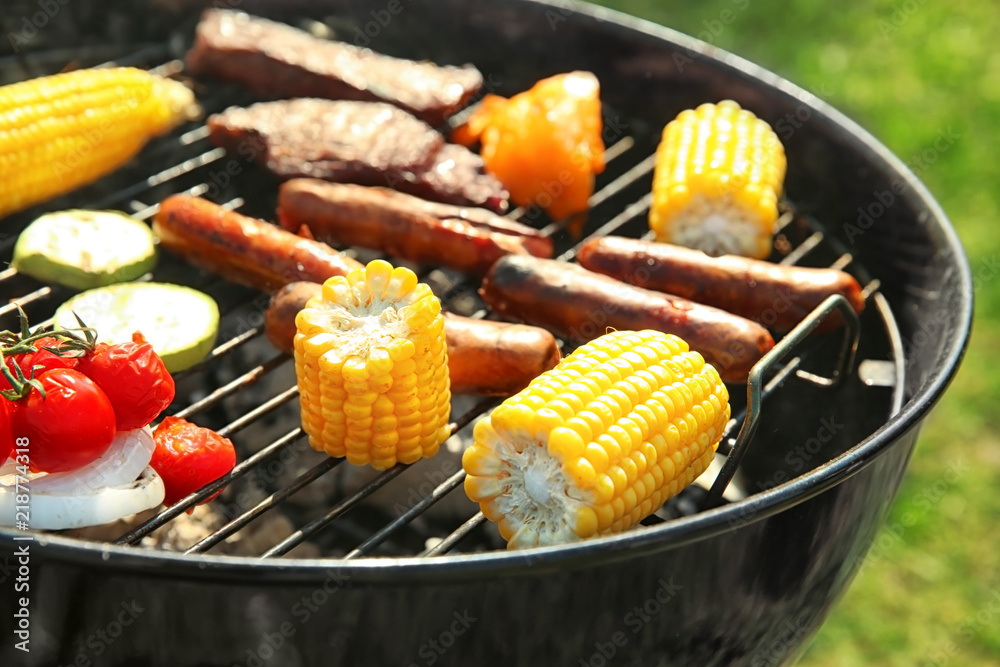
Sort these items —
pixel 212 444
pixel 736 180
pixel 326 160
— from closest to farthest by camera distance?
pixel 212 444
pixel 736 180
pixel 326 160

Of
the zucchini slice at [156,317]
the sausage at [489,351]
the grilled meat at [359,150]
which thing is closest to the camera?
the sausage at [489,351]

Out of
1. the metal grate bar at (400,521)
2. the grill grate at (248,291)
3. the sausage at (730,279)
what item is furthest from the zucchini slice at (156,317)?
the sausage at (730,279)

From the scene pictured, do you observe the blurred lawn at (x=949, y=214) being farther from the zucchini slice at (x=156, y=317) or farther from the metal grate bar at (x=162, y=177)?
the metal grate bar at (x=162, y=177)

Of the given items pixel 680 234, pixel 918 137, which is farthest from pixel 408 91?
pixel 918 137

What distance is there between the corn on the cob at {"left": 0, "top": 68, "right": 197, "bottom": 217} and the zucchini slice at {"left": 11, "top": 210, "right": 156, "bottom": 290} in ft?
0.50

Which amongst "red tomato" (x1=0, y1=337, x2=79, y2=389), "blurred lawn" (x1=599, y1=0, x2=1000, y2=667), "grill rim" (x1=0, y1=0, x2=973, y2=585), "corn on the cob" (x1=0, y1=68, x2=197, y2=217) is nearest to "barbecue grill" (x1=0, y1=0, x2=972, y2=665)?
"grill rim" (x1=0, y1=0, x2=973, y2=585)

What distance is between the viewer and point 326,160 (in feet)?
10.2

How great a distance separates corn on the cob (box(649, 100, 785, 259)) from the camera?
288 cm

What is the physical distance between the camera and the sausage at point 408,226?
2.81m

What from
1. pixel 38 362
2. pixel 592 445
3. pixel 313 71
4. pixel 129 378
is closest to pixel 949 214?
pixel 313 71

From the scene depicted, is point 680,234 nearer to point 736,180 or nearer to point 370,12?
point 736,180

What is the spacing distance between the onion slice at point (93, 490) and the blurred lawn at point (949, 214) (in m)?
2.69

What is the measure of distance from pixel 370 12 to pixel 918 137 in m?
3.72

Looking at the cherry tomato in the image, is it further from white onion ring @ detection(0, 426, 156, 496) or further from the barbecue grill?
the barbecue grill
